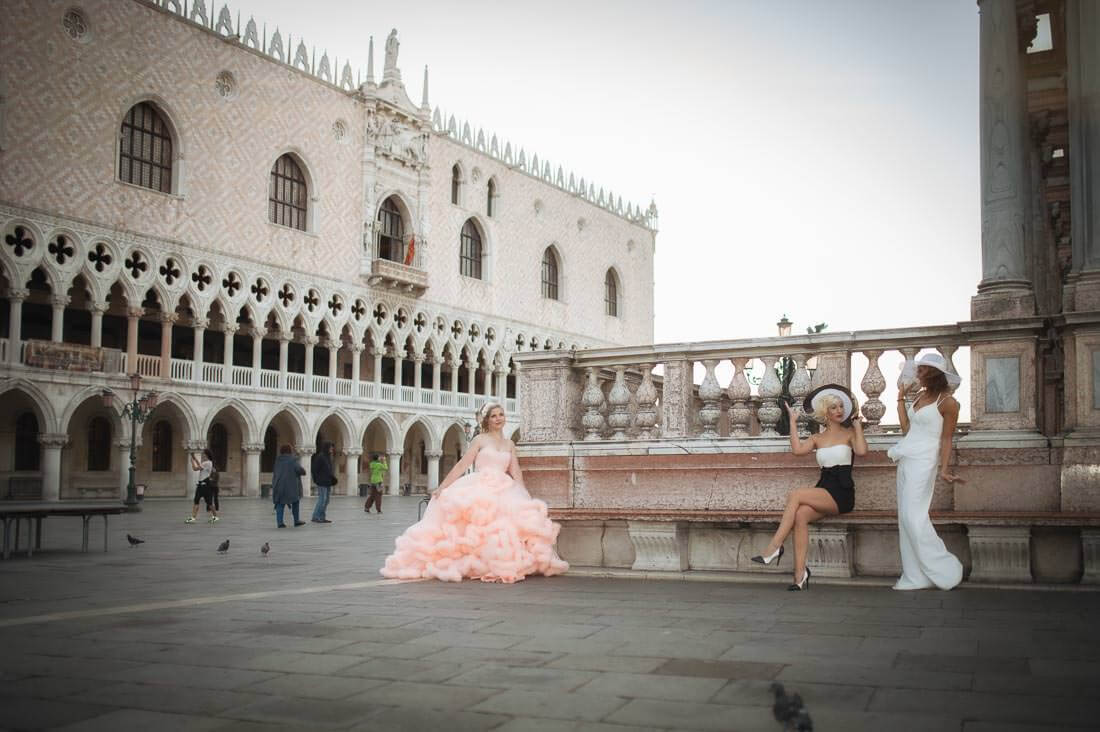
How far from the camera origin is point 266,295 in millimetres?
35812

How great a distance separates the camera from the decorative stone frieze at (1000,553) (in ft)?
23.7

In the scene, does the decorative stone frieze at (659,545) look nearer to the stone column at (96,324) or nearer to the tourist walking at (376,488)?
the tourist walking at (376,488)

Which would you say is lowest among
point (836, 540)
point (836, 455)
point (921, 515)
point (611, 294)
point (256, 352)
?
point (836, 540)

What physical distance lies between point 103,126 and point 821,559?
2829 cm

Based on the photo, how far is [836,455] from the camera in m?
7.65

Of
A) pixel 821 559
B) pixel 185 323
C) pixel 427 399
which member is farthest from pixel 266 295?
pixel 821 559

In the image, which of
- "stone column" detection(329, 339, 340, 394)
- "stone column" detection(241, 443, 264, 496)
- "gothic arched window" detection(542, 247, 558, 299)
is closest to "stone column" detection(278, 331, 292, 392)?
"stone column" detection(329, 339, 340, 394)

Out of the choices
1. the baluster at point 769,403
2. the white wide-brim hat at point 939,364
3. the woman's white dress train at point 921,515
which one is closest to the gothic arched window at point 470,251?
the baluster at point 769,403

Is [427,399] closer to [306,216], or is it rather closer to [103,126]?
[306,216]

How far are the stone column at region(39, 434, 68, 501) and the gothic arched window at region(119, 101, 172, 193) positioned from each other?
7.90 meters

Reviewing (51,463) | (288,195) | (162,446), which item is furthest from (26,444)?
(288,195)

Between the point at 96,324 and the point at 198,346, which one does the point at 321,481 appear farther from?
the point at 198,346

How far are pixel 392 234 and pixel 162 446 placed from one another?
11817mm

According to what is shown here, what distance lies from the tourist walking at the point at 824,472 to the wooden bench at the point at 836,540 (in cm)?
22
